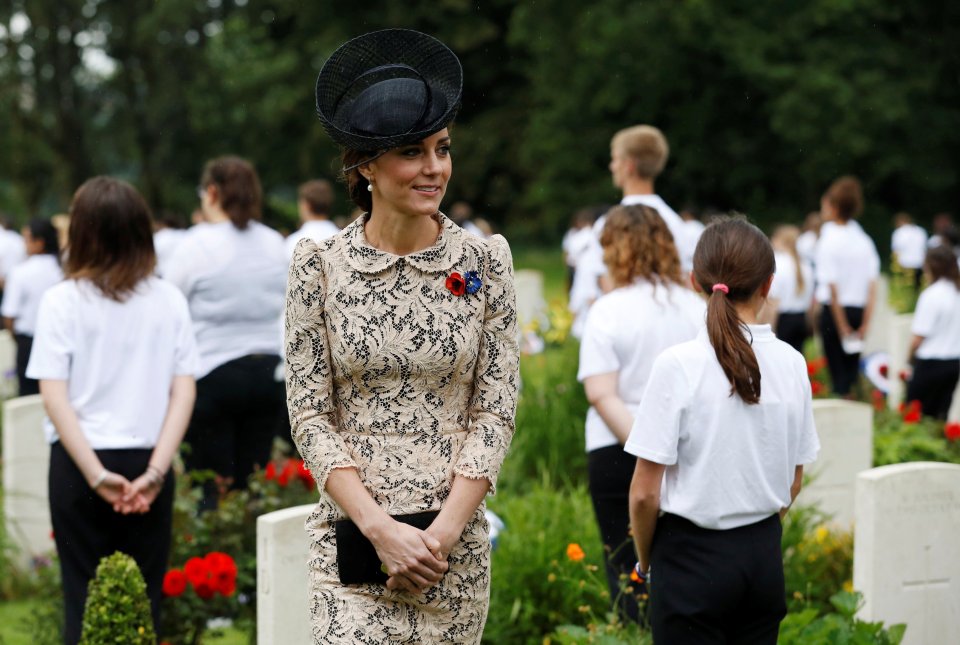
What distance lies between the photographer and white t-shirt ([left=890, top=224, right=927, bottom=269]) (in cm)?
2365

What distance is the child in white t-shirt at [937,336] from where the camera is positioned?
1023 cm

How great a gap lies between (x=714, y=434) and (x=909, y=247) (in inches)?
850

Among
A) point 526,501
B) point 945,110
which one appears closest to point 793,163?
point 945,110

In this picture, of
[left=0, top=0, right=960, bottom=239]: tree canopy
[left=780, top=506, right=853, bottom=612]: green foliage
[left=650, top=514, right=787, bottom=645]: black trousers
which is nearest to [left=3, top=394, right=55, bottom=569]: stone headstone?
[left=780, top=506, right=853, bottom=612]: green foliage

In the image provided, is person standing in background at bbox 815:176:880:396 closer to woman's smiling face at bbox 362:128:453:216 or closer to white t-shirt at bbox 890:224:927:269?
woman's smiling face at bbox 362:128:453:216

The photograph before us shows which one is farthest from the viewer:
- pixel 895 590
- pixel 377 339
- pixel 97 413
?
pixel 895 590

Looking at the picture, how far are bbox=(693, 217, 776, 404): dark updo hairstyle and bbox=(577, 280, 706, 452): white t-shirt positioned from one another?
48.7 inches

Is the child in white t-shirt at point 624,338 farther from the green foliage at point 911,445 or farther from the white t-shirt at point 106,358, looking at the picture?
the green foliage at point 911,445

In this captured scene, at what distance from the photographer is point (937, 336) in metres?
10.3

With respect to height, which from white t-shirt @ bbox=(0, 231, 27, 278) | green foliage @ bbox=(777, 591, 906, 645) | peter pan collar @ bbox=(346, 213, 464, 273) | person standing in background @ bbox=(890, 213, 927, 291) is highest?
person standing in background @ bbox=(890, 213, 927, 291)

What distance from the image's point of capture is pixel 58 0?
142 feet

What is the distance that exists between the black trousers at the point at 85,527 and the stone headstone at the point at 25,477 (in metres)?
2.85

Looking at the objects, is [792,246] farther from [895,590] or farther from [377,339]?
[377,339]

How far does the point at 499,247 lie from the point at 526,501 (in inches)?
163
